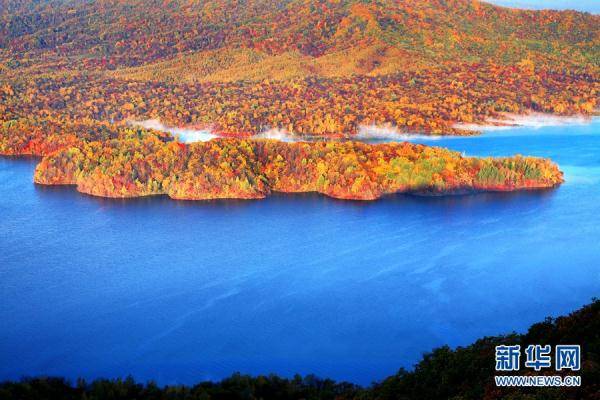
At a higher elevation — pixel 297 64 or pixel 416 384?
pixel 297 64

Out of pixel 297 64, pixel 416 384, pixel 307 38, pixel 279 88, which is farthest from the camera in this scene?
pixel 307 38

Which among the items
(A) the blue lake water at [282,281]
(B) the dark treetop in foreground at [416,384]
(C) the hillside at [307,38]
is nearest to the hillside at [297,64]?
(C) the hillside at [307,38]

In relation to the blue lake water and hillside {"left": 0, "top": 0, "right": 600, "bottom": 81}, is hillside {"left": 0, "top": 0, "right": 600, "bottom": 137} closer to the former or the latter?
hillside {"left": 0, "top": 0, "right": 600, "bottom": 81}

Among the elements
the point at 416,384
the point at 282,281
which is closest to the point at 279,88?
the point at 282,281

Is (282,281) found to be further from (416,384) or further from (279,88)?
(279,88)

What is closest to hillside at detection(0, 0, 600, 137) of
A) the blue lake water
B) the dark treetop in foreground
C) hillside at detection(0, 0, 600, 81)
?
hillside at detection(0, 0, 600, 81)

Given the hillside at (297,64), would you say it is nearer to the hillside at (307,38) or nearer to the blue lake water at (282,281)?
the hillside at (307,38)

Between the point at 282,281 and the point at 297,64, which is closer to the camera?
the point at 282,281

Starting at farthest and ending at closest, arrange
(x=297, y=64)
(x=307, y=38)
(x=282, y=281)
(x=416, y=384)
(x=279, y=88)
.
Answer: (x=307, y=38), (x=297, y=64), (x=279, y=88), (x=282, y=281), (x=416, y=384)
